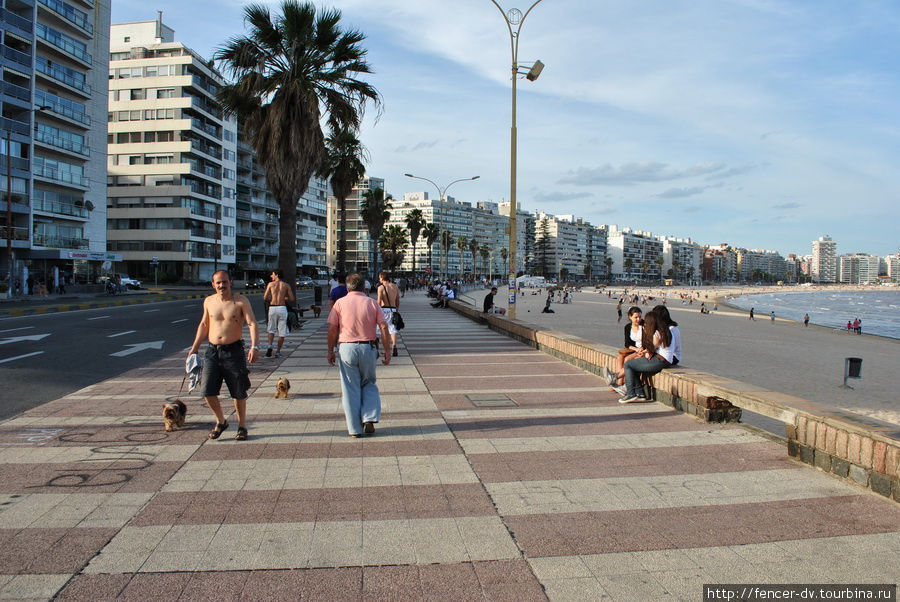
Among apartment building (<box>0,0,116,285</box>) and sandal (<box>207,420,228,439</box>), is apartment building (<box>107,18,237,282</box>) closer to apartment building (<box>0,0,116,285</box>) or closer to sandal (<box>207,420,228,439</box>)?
apartment building (<box>0,0,116,285</box>)

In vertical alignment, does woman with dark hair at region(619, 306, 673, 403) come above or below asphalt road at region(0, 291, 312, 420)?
above

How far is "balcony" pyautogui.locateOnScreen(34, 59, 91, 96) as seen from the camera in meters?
40.3

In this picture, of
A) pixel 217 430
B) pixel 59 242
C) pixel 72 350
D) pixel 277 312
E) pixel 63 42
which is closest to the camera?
pixel 217 430

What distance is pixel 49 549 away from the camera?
335cm

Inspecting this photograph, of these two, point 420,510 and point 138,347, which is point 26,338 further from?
point 420,510

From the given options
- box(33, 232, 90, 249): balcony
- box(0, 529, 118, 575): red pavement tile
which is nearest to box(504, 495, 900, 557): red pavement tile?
box(0, 529, 118, 575): red pavement tile

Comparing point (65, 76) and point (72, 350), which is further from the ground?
point (65, 76)

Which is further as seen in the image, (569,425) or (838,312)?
(838,312)

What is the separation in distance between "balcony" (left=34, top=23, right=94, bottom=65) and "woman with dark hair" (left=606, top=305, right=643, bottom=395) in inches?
1842

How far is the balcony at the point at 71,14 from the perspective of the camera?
134 ft

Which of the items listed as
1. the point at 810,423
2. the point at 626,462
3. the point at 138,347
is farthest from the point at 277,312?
the point at 810,423

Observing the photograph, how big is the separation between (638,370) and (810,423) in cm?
279

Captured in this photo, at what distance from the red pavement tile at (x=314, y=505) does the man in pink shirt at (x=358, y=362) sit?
1.46m

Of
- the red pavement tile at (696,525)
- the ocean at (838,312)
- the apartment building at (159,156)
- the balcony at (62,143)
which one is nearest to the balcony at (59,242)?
the balcony at (62,143)
